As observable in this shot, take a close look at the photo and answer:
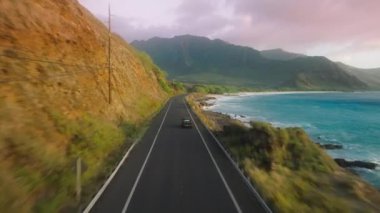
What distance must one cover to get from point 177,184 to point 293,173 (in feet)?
31.8

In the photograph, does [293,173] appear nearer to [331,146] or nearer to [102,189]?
[102,189]

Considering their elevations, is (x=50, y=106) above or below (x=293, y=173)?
above

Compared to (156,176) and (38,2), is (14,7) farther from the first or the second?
(156,176)

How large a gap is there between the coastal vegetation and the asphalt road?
133cm

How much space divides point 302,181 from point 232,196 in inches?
318

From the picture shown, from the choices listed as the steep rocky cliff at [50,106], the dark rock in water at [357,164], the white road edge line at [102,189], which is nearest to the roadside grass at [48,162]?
the steep rocky cliff at [50,106]

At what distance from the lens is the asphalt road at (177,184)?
1702 cm

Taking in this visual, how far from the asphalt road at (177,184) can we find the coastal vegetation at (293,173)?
52.4 inches

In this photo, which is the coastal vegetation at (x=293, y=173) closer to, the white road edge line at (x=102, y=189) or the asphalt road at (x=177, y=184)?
the asphalt road at (x=177, y=184)

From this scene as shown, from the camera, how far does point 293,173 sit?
87.1ft

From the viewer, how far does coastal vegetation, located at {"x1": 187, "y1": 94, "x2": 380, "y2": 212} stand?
762 inches

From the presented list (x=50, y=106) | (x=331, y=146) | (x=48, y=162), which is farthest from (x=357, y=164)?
(x=48, y=162)

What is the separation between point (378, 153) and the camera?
4847cm

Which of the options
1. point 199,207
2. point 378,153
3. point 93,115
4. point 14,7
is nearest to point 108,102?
point 93,115
